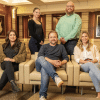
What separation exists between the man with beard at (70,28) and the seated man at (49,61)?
0.42 meters

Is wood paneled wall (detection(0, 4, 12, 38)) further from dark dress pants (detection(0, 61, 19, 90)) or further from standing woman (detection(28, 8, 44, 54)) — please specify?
dark dress pants (detection(0, 61, 19, 90))

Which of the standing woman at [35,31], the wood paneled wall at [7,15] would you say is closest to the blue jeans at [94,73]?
the standing woman at [35,31]

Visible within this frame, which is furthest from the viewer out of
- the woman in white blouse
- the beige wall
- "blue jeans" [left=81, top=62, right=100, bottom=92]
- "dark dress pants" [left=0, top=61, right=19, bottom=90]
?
the beige wall

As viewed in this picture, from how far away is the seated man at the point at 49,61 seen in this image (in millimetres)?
2197

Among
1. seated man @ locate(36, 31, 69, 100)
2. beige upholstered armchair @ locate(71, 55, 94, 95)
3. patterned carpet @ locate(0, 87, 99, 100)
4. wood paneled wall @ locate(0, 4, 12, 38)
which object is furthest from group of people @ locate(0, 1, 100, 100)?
wood paneled wall @ locate(0, 4, 12, 38)

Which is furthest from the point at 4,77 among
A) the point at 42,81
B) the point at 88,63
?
the point at 88,63

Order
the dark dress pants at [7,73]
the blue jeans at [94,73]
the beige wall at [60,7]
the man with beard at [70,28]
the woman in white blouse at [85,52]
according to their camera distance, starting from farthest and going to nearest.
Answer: the beige wall at [60,7] → the man with beard at [70,28] → the woman in white blouse at [85,52] → the dark dress pants at [7,73] → the blue jeans at [94,73]

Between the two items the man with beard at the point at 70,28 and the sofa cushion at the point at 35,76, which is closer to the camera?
the sofa cushion at the point at 35,76

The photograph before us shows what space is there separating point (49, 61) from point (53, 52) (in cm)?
22

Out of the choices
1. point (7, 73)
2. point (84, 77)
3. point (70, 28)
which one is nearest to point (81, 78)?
point (84, 77)

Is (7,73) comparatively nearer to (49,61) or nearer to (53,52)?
(49,61)

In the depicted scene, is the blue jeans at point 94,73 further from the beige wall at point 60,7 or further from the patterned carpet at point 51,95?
the beige wall at point 60,7

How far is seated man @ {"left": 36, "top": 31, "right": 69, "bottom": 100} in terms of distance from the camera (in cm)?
220

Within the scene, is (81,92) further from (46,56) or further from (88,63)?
(46,56)
